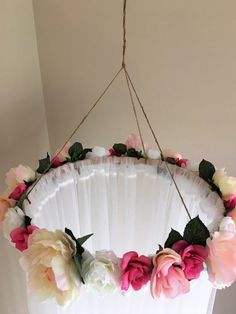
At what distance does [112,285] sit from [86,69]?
Result: 2.24ft

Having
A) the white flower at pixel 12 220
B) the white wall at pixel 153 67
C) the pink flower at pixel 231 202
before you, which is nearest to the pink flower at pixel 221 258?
the pink flower at pixel 231 202

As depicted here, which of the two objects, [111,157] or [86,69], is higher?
[86,69]

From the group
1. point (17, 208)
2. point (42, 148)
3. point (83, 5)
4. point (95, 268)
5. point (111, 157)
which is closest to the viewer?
point (95, 268)

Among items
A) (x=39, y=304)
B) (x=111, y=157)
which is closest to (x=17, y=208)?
(x=39, y=304)

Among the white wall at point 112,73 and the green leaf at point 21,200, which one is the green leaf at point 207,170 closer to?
the white wall at point 112,73

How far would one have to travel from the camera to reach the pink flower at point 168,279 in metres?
0.65

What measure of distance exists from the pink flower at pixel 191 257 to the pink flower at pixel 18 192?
1.05 ft

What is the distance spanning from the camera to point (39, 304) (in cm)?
75

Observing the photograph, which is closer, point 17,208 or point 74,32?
point 17,208

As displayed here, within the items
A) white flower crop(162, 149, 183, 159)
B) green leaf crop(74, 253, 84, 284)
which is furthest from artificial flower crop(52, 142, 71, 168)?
green leaf crop(74, 253, 84, 284)

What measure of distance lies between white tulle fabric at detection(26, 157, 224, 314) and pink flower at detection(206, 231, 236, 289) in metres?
0.08

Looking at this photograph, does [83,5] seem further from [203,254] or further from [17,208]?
[203,254]

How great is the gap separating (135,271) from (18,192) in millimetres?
306

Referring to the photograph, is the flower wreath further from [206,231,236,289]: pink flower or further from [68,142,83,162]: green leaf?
[68,142,83,162]: green leaf
